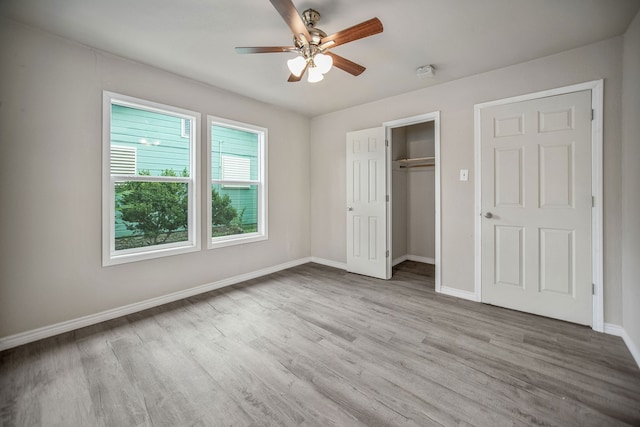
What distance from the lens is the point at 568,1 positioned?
1873 mm

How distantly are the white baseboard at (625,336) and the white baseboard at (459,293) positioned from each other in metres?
1.02

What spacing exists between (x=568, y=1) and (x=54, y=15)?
3929 millimetres

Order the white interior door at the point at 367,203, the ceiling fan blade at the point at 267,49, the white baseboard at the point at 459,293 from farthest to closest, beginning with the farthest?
the white interior door at the point at 367,203
the white baseboard at the point at 459,293
the ceiling fan blade at the point at 267,49

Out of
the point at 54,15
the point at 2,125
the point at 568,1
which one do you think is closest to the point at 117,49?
the point at 54,15

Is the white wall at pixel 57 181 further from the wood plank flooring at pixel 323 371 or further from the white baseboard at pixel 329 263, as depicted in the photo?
the white baseboard at pixel 329 263

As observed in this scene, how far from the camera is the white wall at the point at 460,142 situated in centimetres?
231

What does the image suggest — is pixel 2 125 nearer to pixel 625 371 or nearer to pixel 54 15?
pixel 54 15

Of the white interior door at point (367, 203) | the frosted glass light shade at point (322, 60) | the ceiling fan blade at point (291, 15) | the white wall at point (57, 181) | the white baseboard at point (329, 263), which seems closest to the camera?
the ceiling fan blade at point (291, 15)

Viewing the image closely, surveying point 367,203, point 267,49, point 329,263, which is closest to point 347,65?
point 267,49

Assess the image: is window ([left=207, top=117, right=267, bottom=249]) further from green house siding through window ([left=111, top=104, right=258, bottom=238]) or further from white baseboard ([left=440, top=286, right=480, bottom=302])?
white baseboard ([left=440, top=286, right=480, bottom=302])

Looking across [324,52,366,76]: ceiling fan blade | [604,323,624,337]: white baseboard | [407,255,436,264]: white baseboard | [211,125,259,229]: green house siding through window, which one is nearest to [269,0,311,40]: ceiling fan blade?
[324,52,366,76]: ceiling fan blade

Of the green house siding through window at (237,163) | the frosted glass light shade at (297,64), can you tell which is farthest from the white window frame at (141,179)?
the frosted glass light shade at (297,64)

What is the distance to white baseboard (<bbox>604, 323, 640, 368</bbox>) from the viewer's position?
1.93 m

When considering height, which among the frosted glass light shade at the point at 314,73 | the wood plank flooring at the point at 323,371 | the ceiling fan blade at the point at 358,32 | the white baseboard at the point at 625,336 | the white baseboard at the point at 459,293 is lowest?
the wood plank flooring at the point at 323,371
